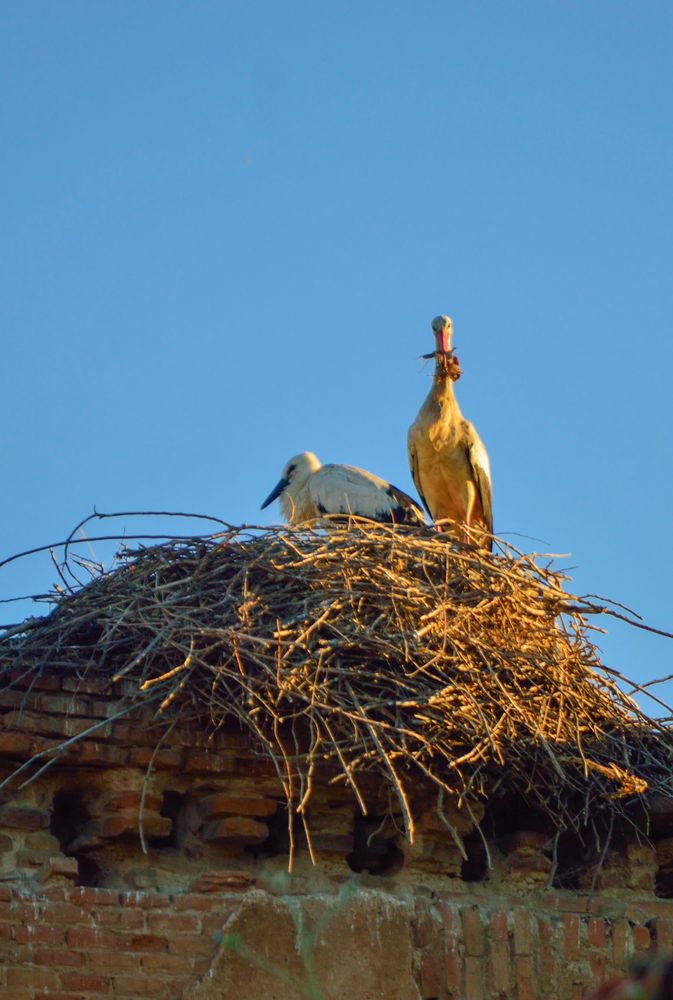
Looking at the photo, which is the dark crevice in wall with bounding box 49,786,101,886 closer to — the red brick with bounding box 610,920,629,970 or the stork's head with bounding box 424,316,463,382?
the red brick with bounding box 610,920,629,970

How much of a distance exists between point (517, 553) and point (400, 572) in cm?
66

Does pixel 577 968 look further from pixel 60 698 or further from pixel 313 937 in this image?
pixel 60 698

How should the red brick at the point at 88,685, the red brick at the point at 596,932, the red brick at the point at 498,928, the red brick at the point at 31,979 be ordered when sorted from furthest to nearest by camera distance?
1. the red brick at the point at 596,932
2. the red brick at the point at 498,928
3. the red brick at the point at 88,685
4. the red brick at the point at 31,979

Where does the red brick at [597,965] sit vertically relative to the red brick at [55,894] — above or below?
below

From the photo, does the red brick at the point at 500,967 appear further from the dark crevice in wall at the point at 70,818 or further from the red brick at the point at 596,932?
the dark crevice in wall at the point at 70,818

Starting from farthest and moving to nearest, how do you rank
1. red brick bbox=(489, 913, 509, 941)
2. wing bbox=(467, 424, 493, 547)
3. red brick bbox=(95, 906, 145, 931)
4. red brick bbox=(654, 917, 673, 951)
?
wing bbox=(467, 424, 493, 547), red brick bbox=(654, 917, 673, 951), red brick bbox=(489, 913, 509, 941), red brick bbox=(95, 906, 145, 931)

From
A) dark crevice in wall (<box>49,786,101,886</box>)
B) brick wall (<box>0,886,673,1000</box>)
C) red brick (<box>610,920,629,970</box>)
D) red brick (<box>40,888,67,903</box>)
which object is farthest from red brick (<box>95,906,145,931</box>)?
red brick (<box>610,920,629,970</box>)

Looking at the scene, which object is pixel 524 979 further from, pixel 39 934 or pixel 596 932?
pixel 39 934

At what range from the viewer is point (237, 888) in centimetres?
416

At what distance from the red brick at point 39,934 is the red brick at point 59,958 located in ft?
0.10

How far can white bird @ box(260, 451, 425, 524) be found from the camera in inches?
307

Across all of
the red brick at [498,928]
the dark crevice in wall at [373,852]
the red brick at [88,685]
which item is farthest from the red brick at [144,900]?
the red brick at [498,928]

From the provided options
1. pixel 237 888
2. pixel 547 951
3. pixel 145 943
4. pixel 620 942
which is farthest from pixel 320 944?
pixel 620 942

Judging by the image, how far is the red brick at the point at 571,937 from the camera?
4518 mm
